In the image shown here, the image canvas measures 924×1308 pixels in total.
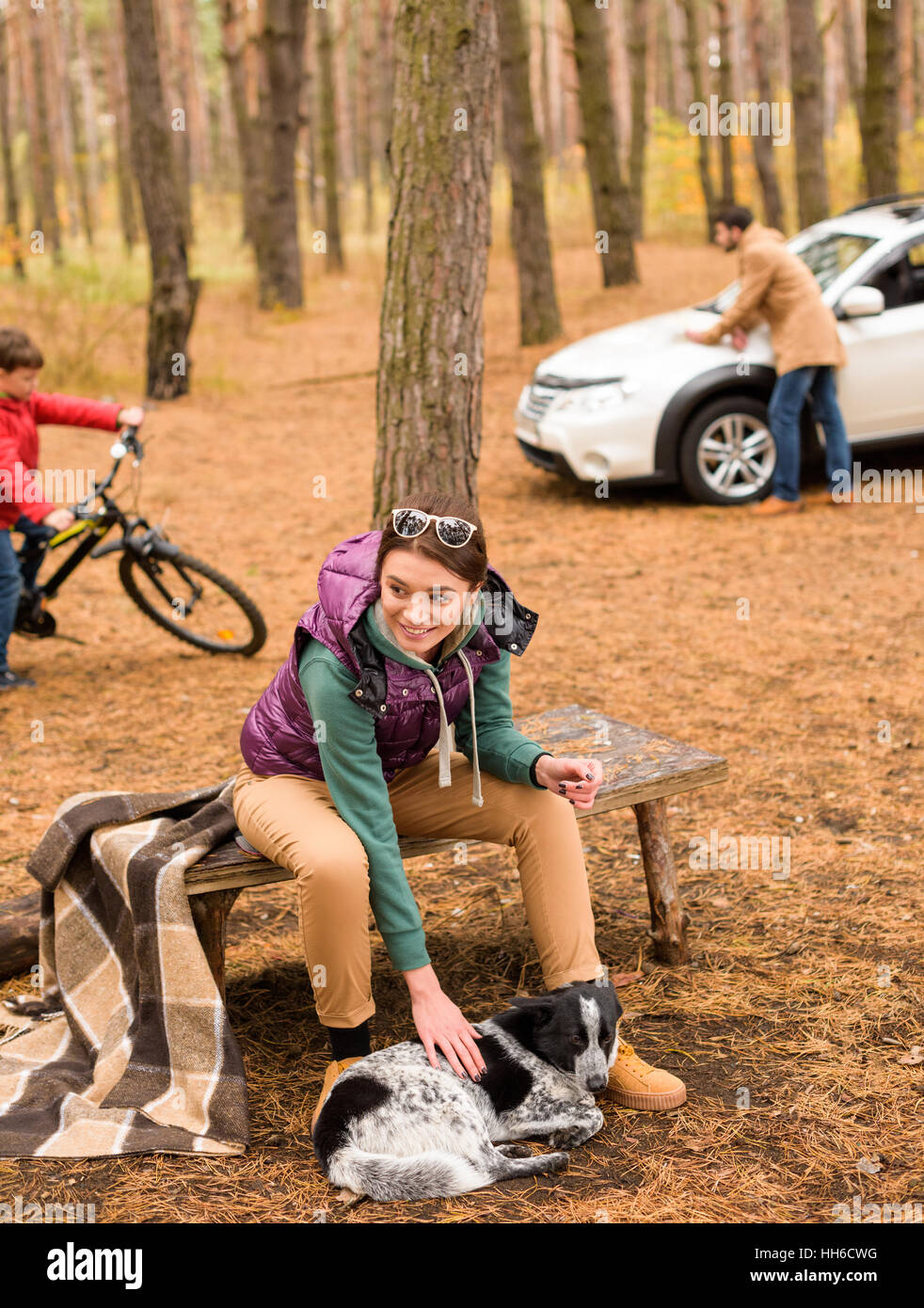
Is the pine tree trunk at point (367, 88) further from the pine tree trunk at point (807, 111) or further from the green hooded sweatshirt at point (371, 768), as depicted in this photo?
the green hooded sweatshirt at point (371, 768)

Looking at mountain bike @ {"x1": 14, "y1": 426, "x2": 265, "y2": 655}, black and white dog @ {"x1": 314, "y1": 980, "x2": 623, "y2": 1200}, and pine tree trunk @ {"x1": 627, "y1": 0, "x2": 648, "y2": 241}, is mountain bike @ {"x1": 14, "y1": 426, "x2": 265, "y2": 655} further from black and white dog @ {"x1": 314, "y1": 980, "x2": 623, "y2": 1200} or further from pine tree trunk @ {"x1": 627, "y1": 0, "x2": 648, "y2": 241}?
pine tree trunk @ {"x1": 627, "y1": 0, "x2": 648, "y2": 241}

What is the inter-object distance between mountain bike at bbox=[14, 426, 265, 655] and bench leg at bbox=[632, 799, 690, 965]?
3288mm

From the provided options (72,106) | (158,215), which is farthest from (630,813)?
(72,106)

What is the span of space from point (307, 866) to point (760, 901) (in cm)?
181

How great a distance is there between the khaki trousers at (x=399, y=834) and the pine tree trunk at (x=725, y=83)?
17781mm

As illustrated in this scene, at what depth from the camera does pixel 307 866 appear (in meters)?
2.96

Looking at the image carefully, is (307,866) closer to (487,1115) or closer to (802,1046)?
(487,1115)

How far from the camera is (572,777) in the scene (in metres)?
3.22

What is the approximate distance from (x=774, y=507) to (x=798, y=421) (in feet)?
2.04

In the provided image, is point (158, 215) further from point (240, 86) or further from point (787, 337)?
point (240, 86)

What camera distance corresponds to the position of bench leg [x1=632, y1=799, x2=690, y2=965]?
12.3 ft

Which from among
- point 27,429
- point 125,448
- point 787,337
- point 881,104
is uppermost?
point 881,104

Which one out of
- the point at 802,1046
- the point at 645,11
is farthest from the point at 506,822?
the point at 645,11

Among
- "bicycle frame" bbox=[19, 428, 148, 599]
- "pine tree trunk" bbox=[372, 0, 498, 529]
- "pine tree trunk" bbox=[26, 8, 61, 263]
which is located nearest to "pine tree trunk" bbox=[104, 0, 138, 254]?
"pine tree trunk" bbox=[26, 8, 61, 263]
